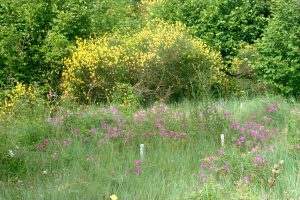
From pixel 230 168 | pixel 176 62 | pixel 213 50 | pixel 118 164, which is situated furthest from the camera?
pixel 213 50

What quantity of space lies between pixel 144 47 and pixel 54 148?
15.9ft

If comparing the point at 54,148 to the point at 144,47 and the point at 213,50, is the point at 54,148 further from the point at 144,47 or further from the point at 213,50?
the point at 213,50

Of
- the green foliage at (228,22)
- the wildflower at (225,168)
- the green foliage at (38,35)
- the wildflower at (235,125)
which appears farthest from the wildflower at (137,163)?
the green foliage at (228,22)

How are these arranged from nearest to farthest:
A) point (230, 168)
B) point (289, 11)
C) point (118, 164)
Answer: point (230, 168)
point (118, 164)
point (289, 11)

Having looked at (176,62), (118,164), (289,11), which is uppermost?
(289,11)

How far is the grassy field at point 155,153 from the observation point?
4.85 m

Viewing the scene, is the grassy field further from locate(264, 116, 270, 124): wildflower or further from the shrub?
the shrub

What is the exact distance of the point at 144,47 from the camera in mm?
11008

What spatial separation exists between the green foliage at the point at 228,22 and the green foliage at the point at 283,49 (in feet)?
6.14

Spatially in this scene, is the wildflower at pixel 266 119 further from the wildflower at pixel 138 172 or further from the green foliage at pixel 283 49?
the wildflower at pixel 138 172

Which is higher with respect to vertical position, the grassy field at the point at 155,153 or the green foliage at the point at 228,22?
the green foliage at the point at 228,22

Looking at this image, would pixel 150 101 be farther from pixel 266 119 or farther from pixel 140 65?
pixel 266 119

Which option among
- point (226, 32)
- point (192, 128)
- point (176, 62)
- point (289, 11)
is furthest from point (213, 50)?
point (192, 128)

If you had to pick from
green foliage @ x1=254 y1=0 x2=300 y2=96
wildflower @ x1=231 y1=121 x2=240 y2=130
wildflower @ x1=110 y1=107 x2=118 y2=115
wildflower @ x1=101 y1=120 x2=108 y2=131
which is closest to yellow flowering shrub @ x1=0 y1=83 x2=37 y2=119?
wildflower @ x1=110 y1=107 x2=118 y2=115
